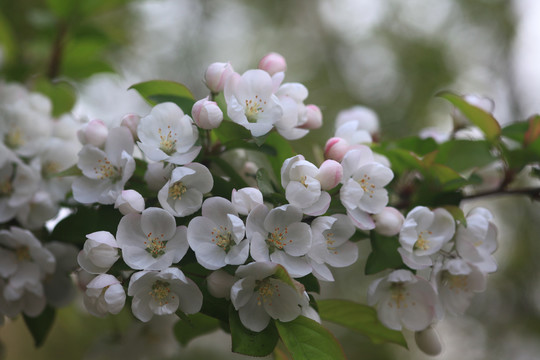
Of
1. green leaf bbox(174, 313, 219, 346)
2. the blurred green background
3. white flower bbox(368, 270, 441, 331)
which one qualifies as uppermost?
white flower bbox(368, 270, 441, 331)

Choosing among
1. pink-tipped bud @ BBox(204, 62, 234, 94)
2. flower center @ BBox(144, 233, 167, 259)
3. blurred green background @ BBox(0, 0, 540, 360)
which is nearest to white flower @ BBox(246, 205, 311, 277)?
flower center @ BBox(144, 233, 167, 259)

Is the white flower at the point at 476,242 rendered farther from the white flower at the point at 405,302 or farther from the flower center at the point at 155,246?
the flower center at the point at 155,246

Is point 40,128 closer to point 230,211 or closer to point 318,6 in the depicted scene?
point 230,211

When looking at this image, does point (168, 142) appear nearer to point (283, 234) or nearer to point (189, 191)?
point (189, 191)

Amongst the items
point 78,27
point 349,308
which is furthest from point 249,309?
point 78,27

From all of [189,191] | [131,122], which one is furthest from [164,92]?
[189,191]

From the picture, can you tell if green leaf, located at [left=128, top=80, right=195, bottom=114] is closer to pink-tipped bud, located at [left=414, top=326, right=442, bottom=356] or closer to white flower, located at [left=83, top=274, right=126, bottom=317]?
white flower, located at [left=83, top=274, right=126, bottom=317]
